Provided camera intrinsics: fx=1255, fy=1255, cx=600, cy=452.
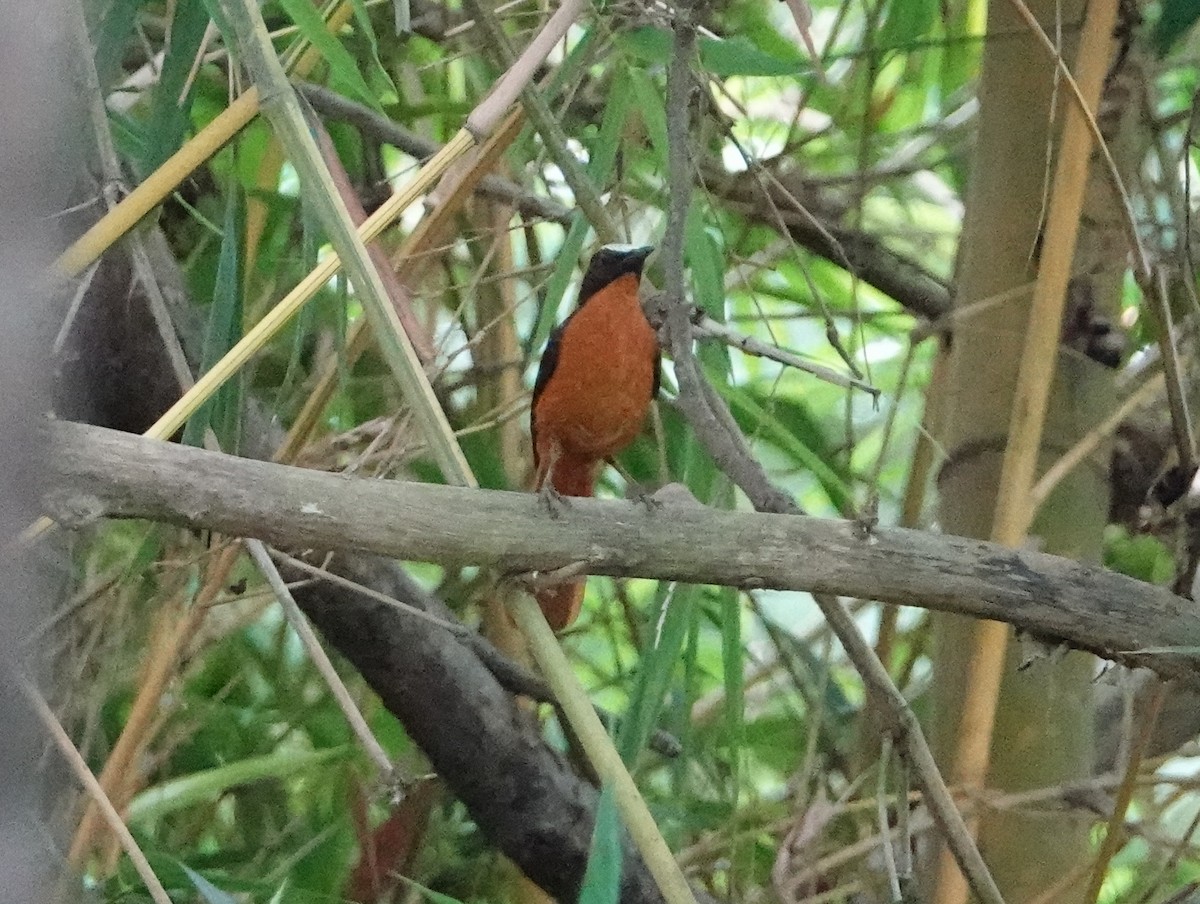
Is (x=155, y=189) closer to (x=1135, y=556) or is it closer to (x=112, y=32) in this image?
(x=112, y=32)

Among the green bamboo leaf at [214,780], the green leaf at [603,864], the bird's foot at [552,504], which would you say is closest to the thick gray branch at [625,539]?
the bird's foot at [552,504]

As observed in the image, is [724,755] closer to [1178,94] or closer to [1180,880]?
[1180,880]

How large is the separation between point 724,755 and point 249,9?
868 millimetres

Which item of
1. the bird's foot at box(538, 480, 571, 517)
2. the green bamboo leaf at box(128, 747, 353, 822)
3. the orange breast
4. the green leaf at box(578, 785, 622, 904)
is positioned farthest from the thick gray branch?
the green bamboo leaf at box(128, 747, 353, 822)

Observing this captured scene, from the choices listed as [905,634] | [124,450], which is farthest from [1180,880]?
[124,450]

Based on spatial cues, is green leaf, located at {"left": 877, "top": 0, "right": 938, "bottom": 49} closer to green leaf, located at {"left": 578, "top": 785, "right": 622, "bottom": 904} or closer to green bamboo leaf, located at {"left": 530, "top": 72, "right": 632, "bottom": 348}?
green bamboo leaf, located at {"left": 530, "top": 72, "right": 632, "bottom": 348}

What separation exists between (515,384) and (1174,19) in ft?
2.00

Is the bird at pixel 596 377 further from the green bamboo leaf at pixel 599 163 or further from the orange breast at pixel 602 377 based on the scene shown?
the green bamboo leaf at pixel 599 163

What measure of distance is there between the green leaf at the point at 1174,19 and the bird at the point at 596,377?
1.26 ft

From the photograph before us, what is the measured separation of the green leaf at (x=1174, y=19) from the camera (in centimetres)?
81

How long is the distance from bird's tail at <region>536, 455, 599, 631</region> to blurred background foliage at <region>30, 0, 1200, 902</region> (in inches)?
2.0

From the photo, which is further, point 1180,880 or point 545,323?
point 1180,880

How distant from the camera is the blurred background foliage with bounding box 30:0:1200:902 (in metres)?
0.81

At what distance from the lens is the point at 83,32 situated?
0.54 m
